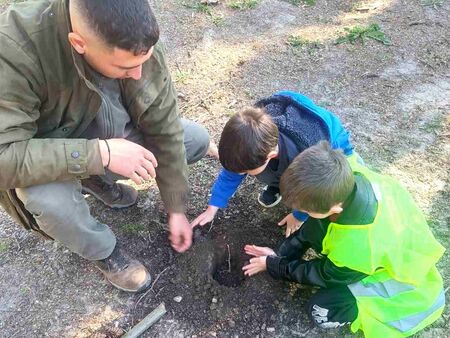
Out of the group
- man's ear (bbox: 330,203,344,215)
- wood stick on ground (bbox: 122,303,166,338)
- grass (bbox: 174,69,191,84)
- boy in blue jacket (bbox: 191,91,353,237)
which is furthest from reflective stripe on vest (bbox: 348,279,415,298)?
grass (bbox: 174,69,191,84)

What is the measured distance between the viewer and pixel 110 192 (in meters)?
2.63

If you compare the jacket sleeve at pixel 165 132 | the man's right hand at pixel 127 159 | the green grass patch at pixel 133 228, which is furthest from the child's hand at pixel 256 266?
the man's right hand at pixel 127 159

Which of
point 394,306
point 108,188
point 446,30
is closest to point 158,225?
point 108,188

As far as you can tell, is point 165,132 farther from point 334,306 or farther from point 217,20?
point 217,20

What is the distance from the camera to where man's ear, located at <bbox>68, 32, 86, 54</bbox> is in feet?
5.32

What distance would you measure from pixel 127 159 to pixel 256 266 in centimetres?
91

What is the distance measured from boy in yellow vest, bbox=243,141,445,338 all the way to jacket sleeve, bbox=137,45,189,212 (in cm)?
61

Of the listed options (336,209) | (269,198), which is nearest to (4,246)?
(269,198)

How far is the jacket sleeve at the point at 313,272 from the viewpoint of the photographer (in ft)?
6.59

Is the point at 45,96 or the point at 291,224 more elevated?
the point at 45,96

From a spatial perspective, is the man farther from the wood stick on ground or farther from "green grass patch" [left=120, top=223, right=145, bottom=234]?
"green grass patch" [left=120, top=223, right=145, bottom=234]

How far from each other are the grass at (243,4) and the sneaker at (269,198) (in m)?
2.15

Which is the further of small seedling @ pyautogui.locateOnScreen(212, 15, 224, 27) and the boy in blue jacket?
small seedling @ pyautogui.locateOnScreen(212, 15, 224, 27)

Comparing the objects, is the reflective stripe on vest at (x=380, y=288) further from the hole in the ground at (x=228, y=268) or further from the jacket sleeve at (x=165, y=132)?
the jacket sleeve at (x=165, y=132)
